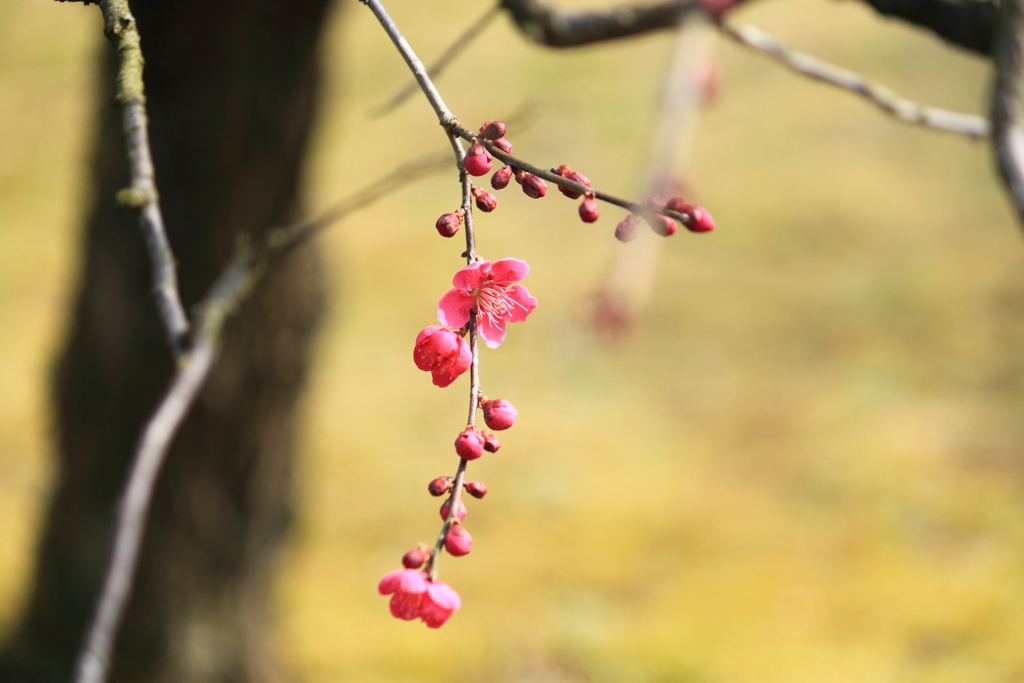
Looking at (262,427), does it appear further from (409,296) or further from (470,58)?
(470,58)

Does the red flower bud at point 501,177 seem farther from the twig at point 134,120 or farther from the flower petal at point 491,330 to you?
the twig at point 134,120

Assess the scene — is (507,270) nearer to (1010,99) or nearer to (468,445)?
(468,445)

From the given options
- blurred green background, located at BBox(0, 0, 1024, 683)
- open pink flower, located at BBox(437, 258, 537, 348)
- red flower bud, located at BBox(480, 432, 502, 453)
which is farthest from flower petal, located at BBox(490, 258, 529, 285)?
blurred green background, located at BBox(0, 0, 1024, 683)

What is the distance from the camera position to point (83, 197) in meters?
1.55

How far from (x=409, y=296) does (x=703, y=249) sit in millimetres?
1112

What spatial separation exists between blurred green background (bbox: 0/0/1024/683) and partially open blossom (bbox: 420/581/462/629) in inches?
47.9

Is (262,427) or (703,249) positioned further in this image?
(703,249)

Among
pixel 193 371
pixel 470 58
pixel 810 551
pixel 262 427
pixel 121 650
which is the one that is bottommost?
pixel 121 650

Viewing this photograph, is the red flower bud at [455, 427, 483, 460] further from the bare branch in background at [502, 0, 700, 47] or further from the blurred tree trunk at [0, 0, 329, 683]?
the blurred tree trunk at [0, 0, 329, 683]

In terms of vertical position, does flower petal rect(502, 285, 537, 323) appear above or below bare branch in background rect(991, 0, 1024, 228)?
below

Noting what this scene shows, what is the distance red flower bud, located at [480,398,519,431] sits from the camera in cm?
47

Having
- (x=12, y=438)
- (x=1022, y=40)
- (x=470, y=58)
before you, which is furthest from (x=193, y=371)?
(x=470, y=58)

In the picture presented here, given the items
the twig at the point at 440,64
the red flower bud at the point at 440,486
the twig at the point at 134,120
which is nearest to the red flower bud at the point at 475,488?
the red flower bud at the point at 440,486

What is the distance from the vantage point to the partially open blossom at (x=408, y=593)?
0.48 metres
